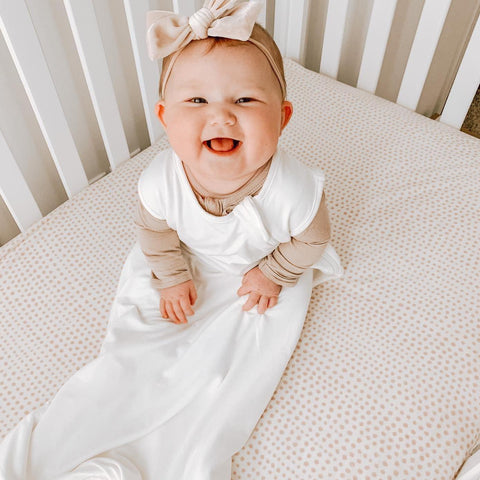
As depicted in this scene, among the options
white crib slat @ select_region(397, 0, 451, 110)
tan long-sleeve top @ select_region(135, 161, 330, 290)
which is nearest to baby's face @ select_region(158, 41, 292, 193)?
tan long-sleeve top @ select_region(135, 161, 330, 290)

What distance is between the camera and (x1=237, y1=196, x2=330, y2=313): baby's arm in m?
0.82

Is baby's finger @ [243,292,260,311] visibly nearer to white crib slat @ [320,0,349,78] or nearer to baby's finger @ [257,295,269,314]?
baby's finger @ [257,295,269,314]

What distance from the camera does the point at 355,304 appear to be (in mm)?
962

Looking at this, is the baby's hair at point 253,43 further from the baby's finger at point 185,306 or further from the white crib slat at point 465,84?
the white crib slat at point 465,84

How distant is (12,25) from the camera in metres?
0.84

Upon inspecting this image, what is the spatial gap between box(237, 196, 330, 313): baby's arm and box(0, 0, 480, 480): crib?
0.11 meters

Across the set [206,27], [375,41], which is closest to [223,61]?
[206,27]

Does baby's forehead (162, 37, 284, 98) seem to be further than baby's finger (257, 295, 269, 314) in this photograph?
No

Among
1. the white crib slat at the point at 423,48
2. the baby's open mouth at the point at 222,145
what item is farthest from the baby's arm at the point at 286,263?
the white crib slat at the point at 423,48

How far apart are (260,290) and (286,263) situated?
2.6 inches

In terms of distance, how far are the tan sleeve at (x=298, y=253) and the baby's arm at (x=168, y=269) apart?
0.46 feet

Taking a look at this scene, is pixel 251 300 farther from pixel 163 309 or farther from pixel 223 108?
pixel 223 108

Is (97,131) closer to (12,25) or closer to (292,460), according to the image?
(12,25)

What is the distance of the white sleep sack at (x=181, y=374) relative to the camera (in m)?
0.77
